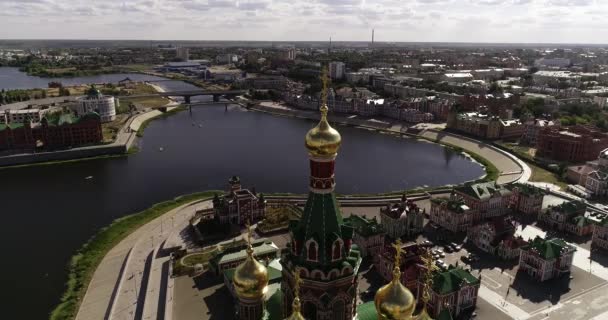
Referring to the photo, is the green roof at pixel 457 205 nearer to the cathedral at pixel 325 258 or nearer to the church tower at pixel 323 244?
the cathedral at pixel 325 258

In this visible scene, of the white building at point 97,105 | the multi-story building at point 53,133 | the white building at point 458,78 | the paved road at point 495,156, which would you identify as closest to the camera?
the paved road at point 495,156

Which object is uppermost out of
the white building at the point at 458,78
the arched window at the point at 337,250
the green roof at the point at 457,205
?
the arched window at the point at 337,250

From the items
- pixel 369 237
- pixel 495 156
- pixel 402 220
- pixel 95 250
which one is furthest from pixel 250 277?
pixel 495 156

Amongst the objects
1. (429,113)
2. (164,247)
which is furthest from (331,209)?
(429,113)

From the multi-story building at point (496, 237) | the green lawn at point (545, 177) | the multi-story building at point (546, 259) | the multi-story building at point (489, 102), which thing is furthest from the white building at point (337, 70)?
the multi-story building at point (546, 259)

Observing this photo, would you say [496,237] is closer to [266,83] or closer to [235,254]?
[235,254]

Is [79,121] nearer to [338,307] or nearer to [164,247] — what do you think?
[164,247]

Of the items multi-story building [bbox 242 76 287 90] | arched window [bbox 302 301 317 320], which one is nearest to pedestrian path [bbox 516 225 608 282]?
arched window [bbox 302 301 317 320]
